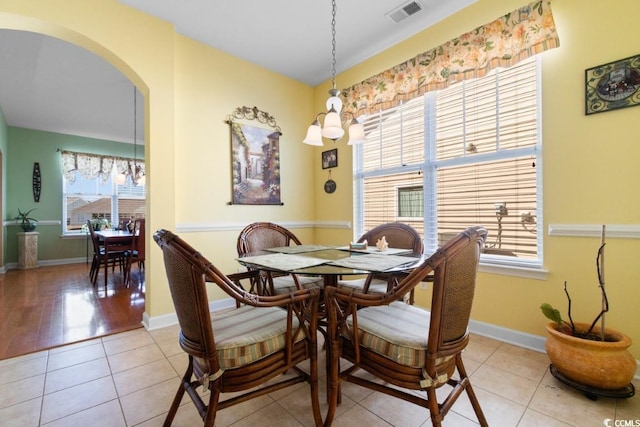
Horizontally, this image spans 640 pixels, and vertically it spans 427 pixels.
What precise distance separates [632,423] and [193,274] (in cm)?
219

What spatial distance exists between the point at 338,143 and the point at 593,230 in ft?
8.42

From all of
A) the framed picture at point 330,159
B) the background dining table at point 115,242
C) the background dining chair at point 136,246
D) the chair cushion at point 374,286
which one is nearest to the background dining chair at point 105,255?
the background dining table at point 115,242

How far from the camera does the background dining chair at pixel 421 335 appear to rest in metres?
1.05

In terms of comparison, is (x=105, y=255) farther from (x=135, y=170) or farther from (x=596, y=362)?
(x=596, y=362)

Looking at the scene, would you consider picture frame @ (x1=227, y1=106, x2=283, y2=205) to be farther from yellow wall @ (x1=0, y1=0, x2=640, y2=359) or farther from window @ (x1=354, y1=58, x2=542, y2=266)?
window @ (x1=354, y1=58, x2=542, y2=266)

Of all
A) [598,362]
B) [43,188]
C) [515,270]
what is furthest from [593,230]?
[43,188]

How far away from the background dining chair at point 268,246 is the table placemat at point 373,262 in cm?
48

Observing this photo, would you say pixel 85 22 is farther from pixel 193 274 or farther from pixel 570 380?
pixel 570 380

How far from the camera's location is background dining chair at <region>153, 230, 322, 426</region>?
1.06m

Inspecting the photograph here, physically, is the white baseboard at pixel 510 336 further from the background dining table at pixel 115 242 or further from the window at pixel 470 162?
the background dining table at pixel 115 242

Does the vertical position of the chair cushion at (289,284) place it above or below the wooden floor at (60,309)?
above

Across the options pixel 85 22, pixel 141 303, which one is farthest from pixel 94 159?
pixel 85 22

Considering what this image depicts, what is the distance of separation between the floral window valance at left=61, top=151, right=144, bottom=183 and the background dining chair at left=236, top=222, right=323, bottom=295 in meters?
5.23

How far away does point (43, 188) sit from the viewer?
18.6ft
